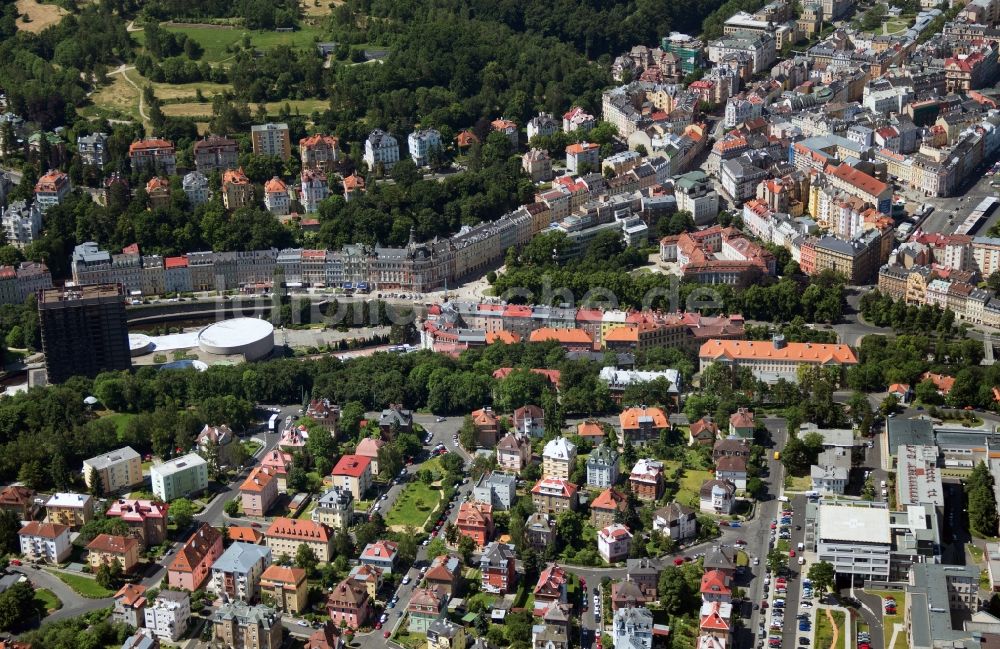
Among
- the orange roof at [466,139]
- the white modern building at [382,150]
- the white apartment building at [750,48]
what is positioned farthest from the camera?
the white apartment building at [750,48]

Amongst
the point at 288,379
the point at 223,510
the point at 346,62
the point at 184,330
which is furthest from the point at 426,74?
the point at 223,510

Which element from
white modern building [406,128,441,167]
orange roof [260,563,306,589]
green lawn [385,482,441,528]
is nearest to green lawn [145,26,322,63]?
white modern building [406,128,441,167]

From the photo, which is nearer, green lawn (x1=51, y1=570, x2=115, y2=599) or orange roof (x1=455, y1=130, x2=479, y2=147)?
green lawn (x1=51, y1=570, x2=115, y2=599)

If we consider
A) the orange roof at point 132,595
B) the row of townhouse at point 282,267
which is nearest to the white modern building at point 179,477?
the orange roof at point 132,595

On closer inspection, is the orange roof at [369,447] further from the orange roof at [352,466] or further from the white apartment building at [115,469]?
the white apartment building at [115,469]

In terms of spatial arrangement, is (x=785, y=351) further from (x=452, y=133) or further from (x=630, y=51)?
(x=630, y=51)

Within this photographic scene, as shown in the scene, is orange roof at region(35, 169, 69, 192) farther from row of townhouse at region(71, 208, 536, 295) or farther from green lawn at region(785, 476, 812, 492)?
green lawn at region(785, 476, 812, 492)
